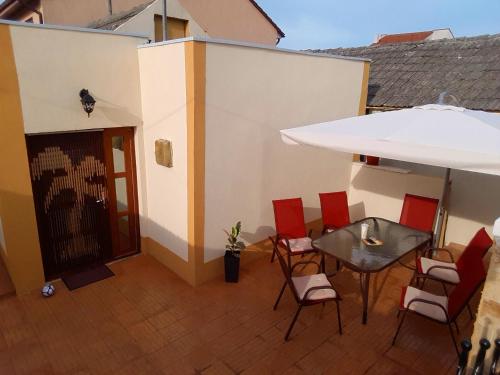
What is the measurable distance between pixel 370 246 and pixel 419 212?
2.15 m

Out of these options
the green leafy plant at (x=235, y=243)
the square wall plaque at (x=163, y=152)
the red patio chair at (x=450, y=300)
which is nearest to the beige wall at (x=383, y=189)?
the red patio chair at (x=450, y=300)

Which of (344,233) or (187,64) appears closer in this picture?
(187,64)

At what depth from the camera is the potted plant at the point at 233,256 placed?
6188mm

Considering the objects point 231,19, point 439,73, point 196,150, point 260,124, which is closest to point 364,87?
point 439,73

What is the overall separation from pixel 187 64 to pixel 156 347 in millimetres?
4074

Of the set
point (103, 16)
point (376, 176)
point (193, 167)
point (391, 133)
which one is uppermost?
point (103, 16)

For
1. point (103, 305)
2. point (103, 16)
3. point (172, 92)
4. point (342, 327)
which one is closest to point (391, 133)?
point (342, 327)

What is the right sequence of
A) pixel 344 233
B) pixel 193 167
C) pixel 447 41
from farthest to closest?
1. pixel 447 41
2. pixel 344 233
3. pixel 193 167

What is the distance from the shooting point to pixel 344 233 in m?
6.11

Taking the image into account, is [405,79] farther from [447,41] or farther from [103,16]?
[103,16]

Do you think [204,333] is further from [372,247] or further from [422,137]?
[422,137]

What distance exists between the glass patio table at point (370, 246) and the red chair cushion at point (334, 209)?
881mm

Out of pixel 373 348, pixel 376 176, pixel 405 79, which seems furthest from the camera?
pixel 405 79

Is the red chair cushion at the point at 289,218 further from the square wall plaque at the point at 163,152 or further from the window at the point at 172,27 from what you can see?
the window at the point at 172,27
